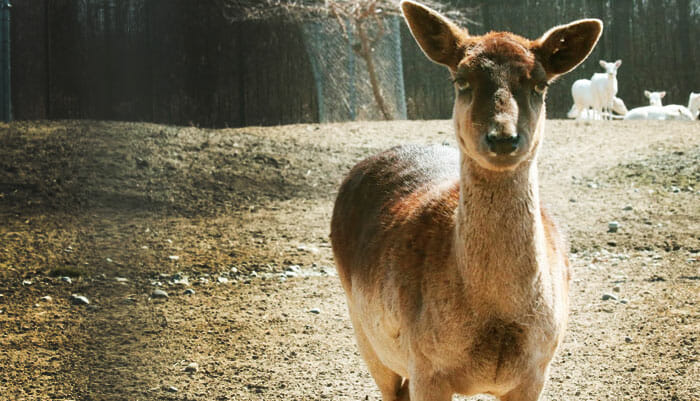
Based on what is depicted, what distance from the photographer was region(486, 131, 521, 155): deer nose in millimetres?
2627

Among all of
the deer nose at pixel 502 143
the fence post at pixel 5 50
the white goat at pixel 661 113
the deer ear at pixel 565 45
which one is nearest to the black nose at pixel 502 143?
the deer nose at pixel 502 143

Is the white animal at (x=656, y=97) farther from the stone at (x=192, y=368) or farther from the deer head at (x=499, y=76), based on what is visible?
the deer head at (x=499, y=76)

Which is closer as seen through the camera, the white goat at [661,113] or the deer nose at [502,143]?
the deer nose at [502,143]

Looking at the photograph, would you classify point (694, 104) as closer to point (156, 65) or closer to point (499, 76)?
point (156, 65)

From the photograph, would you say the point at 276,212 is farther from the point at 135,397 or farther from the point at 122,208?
the point at 135,397

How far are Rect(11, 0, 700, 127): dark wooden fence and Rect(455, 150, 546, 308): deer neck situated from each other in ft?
20.6

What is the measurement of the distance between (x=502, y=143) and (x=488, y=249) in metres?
0.42

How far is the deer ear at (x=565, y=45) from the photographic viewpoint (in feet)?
9.85

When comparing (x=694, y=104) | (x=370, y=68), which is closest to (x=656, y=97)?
(x=694, y=104)

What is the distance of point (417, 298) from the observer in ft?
10.2

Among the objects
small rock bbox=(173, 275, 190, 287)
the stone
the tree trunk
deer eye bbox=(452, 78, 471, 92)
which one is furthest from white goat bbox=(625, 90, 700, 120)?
deer eye bbox=(452, 78, 471, 92)

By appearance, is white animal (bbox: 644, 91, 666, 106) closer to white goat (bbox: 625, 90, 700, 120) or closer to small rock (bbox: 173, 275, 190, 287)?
white goat (bbox: 625, 90, 700, 120)

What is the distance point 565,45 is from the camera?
120 inches

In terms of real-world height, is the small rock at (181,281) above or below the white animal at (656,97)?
below
